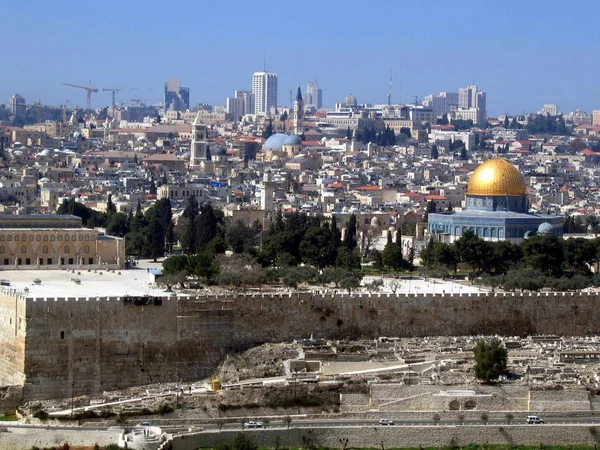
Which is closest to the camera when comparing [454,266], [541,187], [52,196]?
[454,266]

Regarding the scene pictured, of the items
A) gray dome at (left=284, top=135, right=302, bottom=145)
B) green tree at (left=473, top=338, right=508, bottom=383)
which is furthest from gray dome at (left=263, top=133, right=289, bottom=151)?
green tree at (left=473, top=338, right=508, bottom=383)

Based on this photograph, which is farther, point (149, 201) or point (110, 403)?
point (149, 201)

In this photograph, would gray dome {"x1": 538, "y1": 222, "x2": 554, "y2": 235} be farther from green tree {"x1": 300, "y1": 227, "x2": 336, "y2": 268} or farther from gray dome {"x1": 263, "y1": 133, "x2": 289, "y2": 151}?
gray dome {"x1": 263, "y1": 133, "x2": 289, "y2": 151}

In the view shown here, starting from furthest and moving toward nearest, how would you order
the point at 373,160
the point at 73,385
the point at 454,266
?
the point at 373,160, the point at 454,266, the point at 73,385

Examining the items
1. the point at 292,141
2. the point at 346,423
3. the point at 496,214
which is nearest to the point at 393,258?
the point at 496,214

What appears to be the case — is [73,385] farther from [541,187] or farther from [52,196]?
[541,187]

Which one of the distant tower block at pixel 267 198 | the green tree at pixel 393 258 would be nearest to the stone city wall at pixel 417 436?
the green tree at pixel 393 258

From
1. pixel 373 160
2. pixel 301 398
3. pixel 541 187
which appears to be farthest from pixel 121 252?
pixel 373 160

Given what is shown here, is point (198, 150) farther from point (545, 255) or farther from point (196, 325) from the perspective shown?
point (196, 325)
